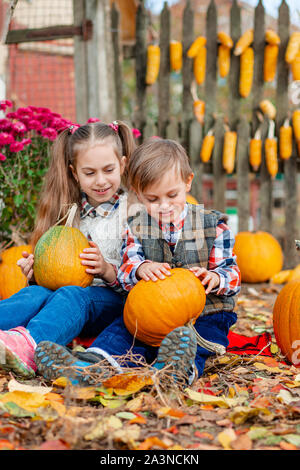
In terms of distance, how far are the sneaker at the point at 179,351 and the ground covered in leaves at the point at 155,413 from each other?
0.06m

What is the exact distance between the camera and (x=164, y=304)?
200cm

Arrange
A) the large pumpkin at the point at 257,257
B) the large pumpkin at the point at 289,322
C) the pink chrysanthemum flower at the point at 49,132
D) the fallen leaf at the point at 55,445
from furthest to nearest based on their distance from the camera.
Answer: the large pumpkin at the point at 257,257
the pink chrysanthemum flower at the point at 49,132
the large pumpkin at the point at 289,322
the fallen leaf at the point at 55,445

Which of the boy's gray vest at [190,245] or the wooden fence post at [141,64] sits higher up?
the wooden fence post at [141,64]

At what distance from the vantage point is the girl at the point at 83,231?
7.13 ft

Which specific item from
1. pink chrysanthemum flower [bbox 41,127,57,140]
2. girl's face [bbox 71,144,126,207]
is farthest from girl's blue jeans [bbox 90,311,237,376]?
pink chrysanthemum flower [bbox 41,127,57,140]

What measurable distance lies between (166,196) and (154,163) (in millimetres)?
160

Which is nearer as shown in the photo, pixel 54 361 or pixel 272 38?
pixel 54 361

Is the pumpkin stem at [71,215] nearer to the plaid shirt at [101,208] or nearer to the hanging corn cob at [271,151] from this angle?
the plaid shirt at [101,208]

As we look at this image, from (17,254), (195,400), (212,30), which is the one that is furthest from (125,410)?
(212,30)

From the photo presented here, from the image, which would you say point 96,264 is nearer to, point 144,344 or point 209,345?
point 144,344

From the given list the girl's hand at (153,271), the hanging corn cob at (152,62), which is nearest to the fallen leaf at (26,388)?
the girl's hand at (153,271)

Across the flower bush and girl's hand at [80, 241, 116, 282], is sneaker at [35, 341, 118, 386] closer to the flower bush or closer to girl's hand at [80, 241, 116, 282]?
girl's hand at [80, 241, 116, 282]

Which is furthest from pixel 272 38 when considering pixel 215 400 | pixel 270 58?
pixel 215 400

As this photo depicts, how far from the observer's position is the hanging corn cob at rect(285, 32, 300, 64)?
470cm
